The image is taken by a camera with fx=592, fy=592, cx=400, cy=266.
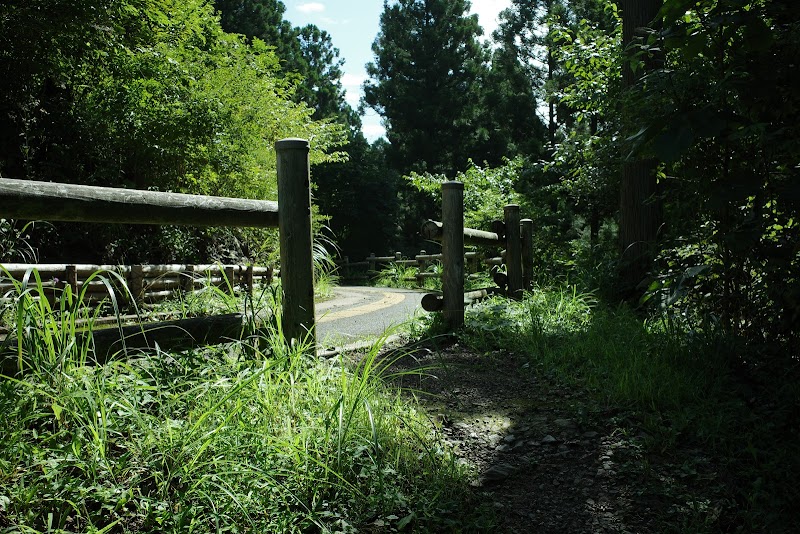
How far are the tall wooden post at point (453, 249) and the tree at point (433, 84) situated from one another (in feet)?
77.9

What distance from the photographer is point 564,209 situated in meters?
12.6

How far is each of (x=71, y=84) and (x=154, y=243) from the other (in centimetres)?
266

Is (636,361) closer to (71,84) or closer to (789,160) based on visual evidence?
(789,160)

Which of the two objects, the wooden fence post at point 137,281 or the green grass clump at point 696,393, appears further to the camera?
the wooden fence post at point 137,281

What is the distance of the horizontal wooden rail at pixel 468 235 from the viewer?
209 inches

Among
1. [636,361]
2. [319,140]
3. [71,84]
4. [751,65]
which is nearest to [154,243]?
[71,84]

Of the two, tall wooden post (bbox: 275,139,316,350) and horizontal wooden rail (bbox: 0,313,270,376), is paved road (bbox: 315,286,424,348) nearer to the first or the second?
tall wooden post (bbox: 275,139,316,350)

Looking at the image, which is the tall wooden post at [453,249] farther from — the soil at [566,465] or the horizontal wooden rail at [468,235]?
the soil at [566,465]

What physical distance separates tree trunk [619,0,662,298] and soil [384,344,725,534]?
331 centimetres

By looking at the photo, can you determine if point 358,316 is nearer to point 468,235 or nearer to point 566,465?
point 468,235

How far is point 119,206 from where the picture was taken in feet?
8.48

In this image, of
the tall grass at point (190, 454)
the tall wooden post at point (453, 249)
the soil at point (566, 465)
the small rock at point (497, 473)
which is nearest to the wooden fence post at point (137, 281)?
the tall wooden post at point (453, 249)

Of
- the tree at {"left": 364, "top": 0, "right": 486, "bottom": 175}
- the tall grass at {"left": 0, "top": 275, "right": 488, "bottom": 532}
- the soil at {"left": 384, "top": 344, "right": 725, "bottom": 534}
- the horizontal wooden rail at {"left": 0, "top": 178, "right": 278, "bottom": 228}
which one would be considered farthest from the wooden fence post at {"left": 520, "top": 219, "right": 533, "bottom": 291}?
the tree at {"left": 364, "top": 0, "right": 486, "bottom": 175}

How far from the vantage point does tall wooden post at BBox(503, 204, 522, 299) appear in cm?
683
